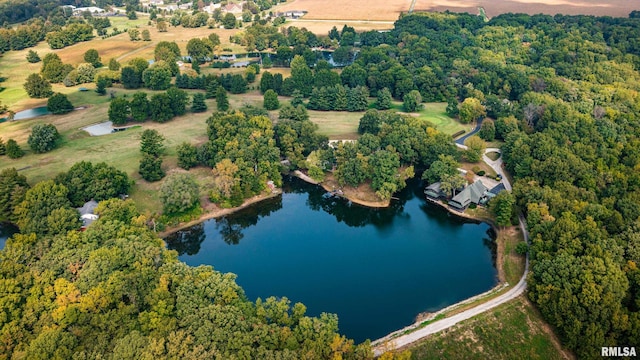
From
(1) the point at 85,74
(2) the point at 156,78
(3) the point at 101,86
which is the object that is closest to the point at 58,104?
(3) the point at 101,86

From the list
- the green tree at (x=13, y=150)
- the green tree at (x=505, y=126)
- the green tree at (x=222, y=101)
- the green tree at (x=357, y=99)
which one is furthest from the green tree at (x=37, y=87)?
the green tree at (x=505, y=126)

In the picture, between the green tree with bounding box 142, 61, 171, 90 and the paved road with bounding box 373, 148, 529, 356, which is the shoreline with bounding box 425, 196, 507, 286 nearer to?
the paved road with bounding box 373, 148, 529, 356

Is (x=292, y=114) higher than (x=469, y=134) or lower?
higher

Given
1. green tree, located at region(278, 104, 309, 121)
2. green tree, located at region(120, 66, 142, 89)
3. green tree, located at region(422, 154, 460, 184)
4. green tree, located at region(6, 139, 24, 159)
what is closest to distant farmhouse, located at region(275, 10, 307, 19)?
green tree, located at region(120, 66, 142, 89)

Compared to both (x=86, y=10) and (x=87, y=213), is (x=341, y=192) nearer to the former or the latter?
(x=87, y=213)

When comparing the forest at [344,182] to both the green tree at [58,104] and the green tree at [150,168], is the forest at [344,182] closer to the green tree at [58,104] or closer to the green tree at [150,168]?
the green tree at [150,168]

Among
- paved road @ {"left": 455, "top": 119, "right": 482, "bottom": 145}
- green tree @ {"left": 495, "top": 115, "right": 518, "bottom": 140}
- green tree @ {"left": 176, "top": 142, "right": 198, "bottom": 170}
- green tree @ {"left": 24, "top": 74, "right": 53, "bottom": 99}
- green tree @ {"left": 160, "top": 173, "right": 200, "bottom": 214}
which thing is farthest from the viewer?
green tree @ {"left": 24, "top": 74, "right": 53, "bottom": 99}
